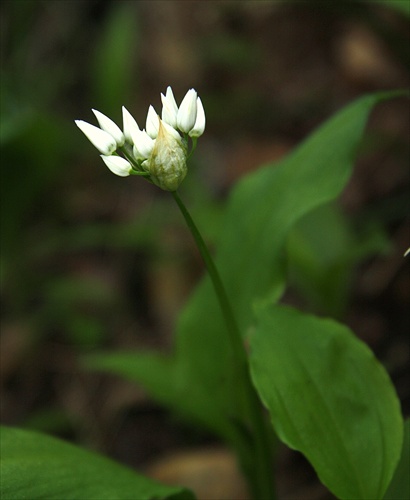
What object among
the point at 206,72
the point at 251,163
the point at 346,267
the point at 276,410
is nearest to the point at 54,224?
the point at 251,163

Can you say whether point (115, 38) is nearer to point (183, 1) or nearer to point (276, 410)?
point (183, 1)

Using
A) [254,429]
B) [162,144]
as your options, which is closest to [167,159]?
[162,144]

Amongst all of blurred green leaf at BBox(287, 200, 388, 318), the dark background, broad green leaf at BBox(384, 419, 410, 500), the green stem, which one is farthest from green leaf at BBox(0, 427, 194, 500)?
blurred green leaf at BBox(287, 200, 388, 318)

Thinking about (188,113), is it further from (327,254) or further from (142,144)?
(327,254)

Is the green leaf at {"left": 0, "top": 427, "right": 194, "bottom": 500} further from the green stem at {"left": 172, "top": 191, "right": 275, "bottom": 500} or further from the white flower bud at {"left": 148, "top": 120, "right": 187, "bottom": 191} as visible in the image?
the white flower bud at {"left": 148, "top": 120, "right": 187, "bottom": 191}

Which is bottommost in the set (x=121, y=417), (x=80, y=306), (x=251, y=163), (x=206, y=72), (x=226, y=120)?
(x=121, y=417)

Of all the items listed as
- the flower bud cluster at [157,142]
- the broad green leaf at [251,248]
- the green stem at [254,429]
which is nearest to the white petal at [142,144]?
the flower bud cluster at [157,142]
